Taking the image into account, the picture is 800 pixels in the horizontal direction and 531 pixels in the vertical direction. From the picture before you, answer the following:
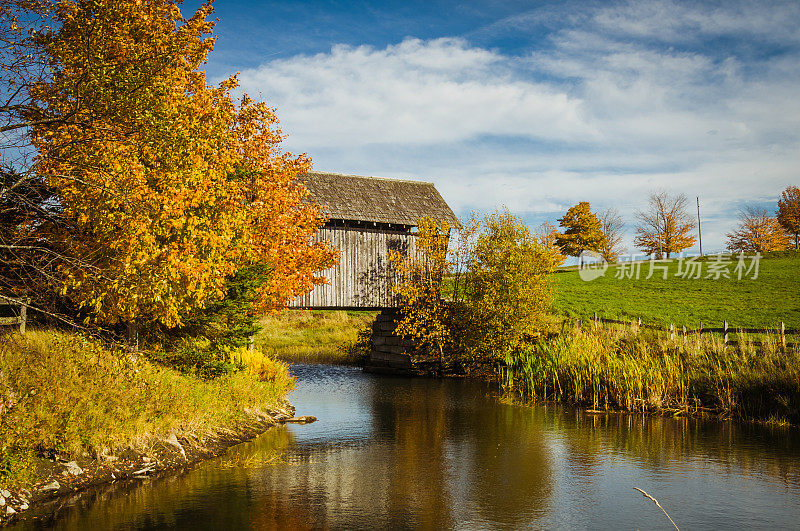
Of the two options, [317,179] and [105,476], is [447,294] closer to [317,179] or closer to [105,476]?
[317,179]

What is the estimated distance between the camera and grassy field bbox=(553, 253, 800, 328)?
3356 centimetres

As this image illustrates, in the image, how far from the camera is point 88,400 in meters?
11.1

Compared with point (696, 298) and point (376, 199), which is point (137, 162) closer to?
point (376, 199)

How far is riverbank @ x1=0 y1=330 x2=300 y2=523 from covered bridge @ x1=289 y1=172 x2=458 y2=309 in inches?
461

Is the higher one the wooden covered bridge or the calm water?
the wooden covered bridge

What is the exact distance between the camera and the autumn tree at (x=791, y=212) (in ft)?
207

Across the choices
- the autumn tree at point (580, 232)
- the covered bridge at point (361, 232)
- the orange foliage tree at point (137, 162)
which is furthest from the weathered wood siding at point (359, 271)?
the autumn tree at point (580, 232)

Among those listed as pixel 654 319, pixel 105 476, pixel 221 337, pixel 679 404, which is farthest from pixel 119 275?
pixel 654 319

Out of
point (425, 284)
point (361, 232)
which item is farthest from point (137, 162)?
point (425, 284)

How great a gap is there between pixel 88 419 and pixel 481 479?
24.2ft

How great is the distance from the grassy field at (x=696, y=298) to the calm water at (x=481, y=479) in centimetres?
1775

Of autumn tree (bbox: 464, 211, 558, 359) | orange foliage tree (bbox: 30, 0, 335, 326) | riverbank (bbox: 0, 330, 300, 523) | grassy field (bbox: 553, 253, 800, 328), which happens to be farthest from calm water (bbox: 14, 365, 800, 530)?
grassy field (bbox: 553, 253, 800, 328)

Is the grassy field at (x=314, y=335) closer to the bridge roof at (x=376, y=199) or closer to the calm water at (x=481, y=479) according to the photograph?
the bridge roof at (x=376, y=199)

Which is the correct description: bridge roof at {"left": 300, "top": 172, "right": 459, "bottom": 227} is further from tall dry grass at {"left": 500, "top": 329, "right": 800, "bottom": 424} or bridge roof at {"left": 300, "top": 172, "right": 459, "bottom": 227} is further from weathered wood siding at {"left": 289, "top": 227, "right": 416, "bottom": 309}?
tall dry grass at {"left": 500, "top": 329, "right": 800, "bottom": 424}
